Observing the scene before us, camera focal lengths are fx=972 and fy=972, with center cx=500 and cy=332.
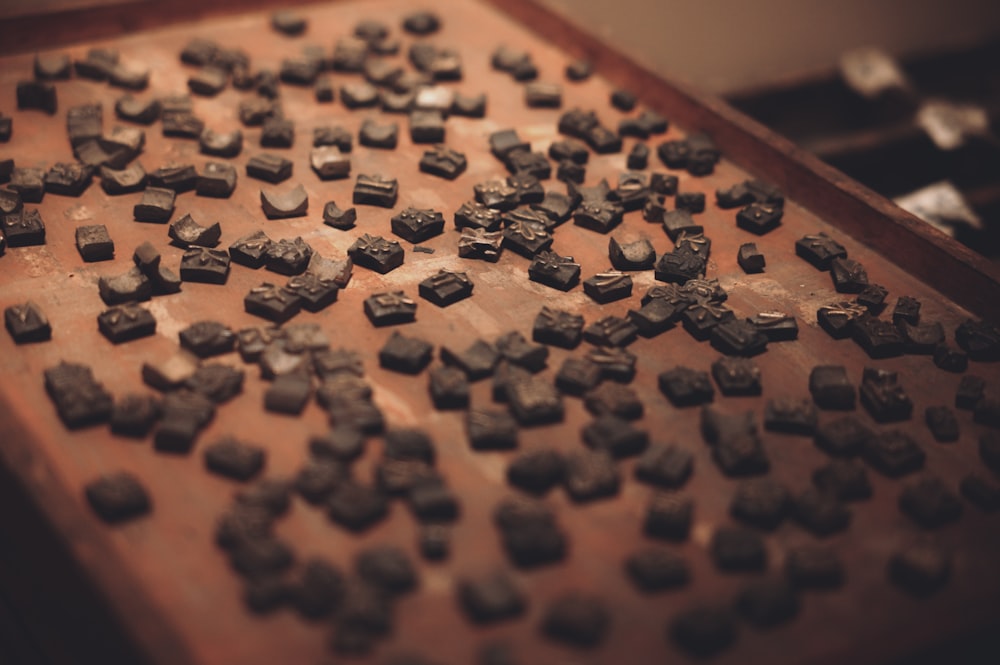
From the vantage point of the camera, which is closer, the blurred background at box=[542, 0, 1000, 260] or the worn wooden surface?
the worn wooden surface

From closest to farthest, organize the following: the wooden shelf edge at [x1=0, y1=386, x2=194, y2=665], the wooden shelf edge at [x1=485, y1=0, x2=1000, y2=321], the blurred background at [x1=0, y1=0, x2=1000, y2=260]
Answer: the wooden shelf edge at [x1=0, y1=386, x2=194, y2=665]
the wooden shelf edge at [x1=485, y1=0, x2=1000, y2=321]
the blurred background at [x1=0, y1=0, x2=1000, y2=260]

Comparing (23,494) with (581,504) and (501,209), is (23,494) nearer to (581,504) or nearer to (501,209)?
(581,504)

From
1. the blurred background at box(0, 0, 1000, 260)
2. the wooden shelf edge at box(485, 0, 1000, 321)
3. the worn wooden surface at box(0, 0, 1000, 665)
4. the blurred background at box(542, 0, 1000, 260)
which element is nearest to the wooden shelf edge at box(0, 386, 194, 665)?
the worn wooden surface at box(0, 0, 1000, 665)

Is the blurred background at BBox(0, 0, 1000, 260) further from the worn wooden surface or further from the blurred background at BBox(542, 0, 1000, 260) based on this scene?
the worn wooden surface

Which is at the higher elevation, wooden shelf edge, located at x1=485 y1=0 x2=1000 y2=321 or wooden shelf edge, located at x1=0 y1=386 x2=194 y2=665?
wooden shelf edge, located at x1=485 y1=0 x2=1000 y2=321

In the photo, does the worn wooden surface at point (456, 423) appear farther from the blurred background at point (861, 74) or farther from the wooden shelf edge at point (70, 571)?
the blurred background at point (861, 74)

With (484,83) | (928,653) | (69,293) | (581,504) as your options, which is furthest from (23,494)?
(484,83)

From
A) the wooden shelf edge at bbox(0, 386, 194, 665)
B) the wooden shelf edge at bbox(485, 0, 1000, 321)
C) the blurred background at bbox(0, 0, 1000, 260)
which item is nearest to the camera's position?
the wooden shelf edge at bbox(0, 386, 194, 665)
